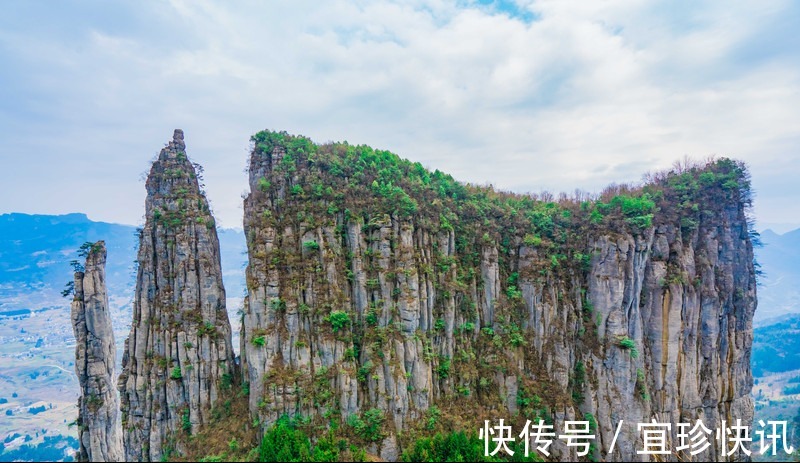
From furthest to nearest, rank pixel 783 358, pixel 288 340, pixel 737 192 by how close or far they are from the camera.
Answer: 1. pixel 783 358
2. pixel 737 192
3. pixel 288 340

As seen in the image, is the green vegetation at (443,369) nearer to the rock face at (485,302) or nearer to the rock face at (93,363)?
the rock face at (485,302)

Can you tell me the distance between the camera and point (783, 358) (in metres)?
116

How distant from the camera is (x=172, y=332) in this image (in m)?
26.5

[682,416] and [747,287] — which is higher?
[747,287]

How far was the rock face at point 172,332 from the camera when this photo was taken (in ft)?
85.8

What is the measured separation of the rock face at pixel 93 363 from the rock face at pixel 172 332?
2.02 m

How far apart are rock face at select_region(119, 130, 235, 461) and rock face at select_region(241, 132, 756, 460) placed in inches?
124

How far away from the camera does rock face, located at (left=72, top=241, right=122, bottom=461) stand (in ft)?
89.5

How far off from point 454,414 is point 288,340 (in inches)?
496

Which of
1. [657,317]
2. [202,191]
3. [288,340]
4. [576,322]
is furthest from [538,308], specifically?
[202,191]

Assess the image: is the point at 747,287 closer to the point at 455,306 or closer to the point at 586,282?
the point at 586,282

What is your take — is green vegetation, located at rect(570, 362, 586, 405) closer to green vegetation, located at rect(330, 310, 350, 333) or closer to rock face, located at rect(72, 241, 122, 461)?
green vegetation, located at rect(330, 310, 350, 333)

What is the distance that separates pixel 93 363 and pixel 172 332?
7.23 m

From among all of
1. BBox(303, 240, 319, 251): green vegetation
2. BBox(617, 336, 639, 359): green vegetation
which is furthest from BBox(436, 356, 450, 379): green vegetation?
BBox(617, 336, 639, 359): green vegetation
